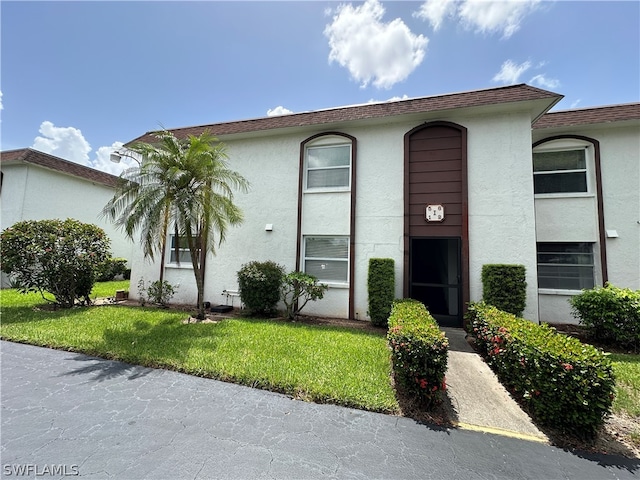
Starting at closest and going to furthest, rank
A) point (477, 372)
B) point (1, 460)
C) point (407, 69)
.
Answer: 1. point (1, 460)
2. point (477, 372)
3. point (407, 69)

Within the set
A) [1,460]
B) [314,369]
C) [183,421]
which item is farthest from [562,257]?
[1,460]

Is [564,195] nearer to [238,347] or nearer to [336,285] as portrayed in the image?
[336,285]

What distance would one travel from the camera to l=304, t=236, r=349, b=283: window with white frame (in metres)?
9.49

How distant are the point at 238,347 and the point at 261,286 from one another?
316cm

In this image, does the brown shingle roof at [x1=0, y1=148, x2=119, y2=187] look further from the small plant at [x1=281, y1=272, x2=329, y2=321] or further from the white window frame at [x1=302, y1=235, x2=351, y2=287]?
the small plant at [x1=281, y1=272, x2=329, y2=321]

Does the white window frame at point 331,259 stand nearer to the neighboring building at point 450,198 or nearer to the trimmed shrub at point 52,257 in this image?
the neighboring building at point 450,198

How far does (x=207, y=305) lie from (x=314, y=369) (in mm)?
6888

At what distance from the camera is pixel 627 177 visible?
8.73 metres

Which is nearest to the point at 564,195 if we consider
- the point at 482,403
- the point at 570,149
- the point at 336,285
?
the point at 570,149

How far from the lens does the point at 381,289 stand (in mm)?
8305

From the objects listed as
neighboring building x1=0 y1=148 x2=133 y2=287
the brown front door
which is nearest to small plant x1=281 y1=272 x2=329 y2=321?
the brown front door

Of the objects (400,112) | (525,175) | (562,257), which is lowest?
(562,257)

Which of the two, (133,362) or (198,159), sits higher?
(198,159)

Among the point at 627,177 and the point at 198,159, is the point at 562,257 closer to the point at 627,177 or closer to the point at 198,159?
the point at 627,177
